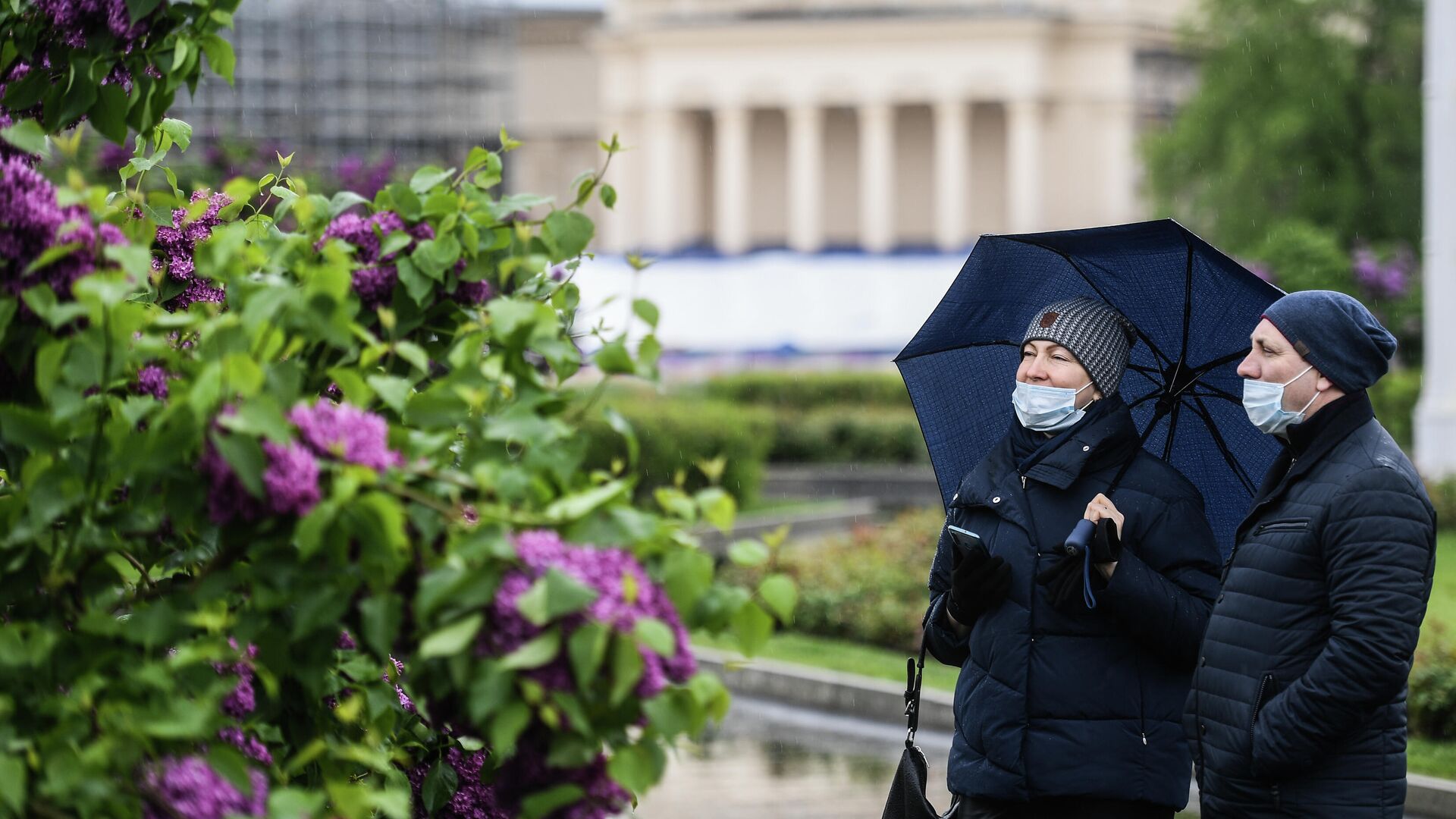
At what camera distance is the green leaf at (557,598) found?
5.99ft

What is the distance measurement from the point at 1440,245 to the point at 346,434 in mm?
18643

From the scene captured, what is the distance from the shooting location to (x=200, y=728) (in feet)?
6.53

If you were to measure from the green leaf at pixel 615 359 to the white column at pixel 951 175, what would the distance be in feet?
216

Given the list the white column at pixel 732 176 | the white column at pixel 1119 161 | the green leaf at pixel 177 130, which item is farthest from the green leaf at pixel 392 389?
the white column at pixel 1119 161

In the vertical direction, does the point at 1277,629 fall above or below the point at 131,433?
below

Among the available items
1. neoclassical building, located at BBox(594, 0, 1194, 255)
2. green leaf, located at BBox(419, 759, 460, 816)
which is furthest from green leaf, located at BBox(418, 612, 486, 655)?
neoclassical building, located at BBox(594, 0, 1194, 255)

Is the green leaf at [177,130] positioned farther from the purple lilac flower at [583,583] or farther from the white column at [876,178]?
the white column at [876,178]

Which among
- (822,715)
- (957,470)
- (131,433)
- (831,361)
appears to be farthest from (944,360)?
(831,361)

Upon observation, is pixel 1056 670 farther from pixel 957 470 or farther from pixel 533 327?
pixel 533 327

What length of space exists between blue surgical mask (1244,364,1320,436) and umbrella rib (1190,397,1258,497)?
0.60 m

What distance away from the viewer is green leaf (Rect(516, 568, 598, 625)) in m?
1.83

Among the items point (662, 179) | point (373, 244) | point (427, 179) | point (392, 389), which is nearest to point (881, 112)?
point (662, 179)

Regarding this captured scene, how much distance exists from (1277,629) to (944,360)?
4.05 feet

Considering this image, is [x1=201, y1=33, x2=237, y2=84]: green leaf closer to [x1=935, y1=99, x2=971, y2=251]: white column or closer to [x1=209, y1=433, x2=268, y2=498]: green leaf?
[x1=209, y1=433, x2=268, y2=498]: green leaf
